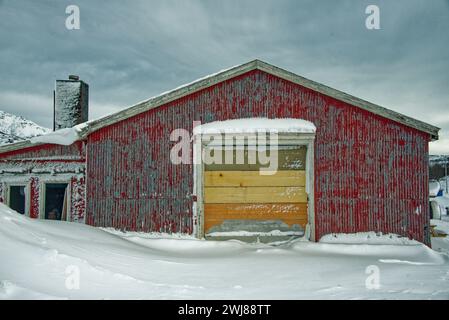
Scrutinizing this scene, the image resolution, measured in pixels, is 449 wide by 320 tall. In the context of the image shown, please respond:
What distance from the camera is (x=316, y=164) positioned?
8.87 meters

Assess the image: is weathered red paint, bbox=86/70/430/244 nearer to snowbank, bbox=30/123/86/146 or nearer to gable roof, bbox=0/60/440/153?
gable roof, bbox=0/60/440/153

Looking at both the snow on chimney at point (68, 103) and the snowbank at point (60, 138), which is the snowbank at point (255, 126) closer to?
the snowbank at point (60, 138)

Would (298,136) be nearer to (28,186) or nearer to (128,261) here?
(128,261)

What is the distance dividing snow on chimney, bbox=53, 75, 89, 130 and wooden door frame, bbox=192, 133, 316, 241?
597cm

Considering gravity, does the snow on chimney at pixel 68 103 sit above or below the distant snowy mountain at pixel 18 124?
below

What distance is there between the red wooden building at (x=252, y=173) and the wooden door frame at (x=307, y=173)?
0.03 m

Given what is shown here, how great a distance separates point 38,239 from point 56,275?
3.73ft

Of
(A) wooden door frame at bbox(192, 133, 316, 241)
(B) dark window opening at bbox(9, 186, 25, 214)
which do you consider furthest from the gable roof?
(B) dark window opening at bbox(9, 186, 25, 214)

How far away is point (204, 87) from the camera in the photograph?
9078 millimetres

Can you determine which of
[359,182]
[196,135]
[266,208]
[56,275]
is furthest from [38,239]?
[359,182]

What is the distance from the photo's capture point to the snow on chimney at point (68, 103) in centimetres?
1248

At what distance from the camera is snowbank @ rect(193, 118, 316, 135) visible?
344 inches

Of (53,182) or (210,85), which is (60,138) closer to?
(53,182)

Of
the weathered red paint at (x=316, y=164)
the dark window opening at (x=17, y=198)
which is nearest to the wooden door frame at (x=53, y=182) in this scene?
the weathered red paint at (x=316, y=164)
